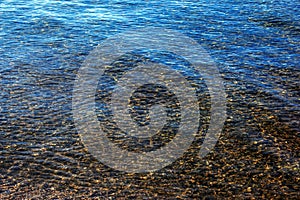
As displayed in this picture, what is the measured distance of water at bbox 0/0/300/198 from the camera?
Result: 12727mm

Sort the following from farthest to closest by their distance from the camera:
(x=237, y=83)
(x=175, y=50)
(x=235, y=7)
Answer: (x=235, y=7) → (x=175, y=50) → (x=237, y=83)

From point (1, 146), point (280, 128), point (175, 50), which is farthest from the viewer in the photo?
point (175, 50)

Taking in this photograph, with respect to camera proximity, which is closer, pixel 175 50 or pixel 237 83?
pixel 237 83

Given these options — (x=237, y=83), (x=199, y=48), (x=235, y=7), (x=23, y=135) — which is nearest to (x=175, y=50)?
(x=199, y=48)

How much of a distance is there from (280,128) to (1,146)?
9.28 m

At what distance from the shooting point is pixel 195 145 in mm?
14531

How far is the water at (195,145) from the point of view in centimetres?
1273

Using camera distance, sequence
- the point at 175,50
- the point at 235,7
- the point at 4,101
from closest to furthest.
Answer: the point at 4,101, the point at 175,50, the point at 235,7

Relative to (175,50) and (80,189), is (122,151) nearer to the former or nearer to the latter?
(80,189)

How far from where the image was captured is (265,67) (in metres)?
19.3

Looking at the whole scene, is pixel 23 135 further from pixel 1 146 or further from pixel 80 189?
pixel 80 189

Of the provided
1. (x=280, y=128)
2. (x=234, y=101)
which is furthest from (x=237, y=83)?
(x=280, y=128)

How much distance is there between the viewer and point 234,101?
16.8m

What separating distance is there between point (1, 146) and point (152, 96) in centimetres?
600
